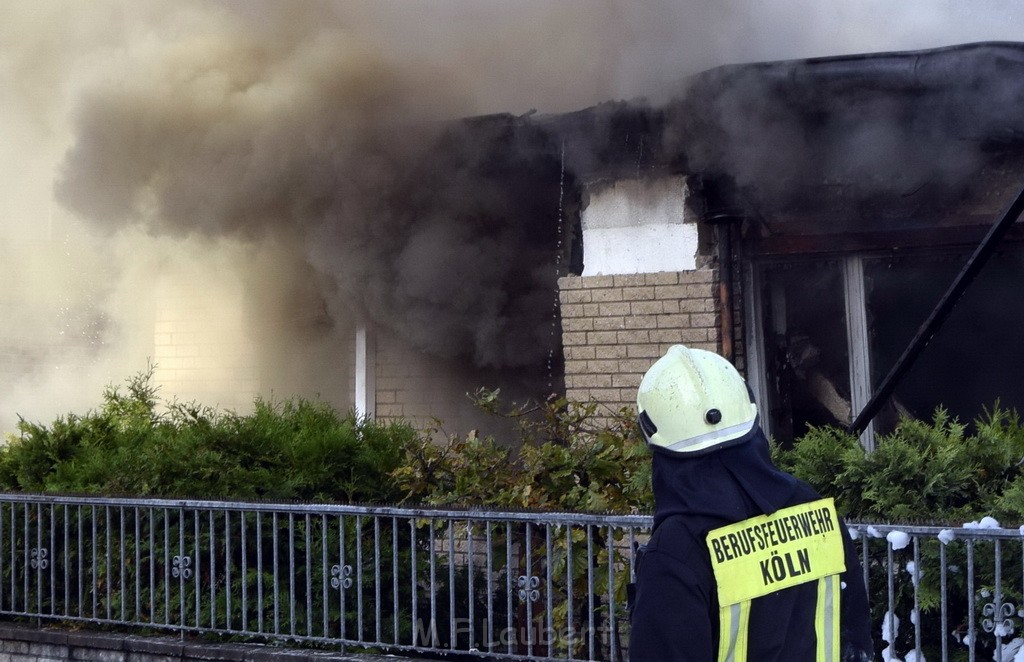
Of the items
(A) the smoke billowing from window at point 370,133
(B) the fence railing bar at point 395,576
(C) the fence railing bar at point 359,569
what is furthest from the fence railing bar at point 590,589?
(A) the smoke billowing from window at point 370,133

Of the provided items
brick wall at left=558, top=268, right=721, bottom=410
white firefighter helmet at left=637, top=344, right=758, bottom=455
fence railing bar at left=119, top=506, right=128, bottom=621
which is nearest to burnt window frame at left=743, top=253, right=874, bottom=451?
brick wall at left=558, top=268, right=721, bottom=410

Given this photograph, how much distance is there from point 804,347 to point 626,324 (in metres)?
1.03

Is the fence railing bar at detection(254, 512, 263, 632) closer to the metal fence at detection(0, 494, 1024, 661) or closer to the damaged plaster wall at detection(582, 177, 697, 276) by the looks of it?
the metal fence at detection(0, 494, 1024, 661)

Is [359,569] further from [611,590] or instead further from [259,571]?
[611,590]

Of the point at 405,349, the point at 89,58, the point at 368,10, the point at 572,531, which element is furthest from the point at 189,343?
the point at 572,531

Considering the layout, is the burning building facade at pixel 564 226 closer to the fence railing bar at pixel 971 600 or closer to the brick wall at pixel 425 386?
the brick wall at pixel 425 386

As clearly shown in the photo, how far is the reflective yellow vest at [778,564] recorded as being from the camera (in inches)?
81.4

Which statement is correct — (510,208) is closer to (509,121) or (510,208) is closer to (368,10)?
(509,121)

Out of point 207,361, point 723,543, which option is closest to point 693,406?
point 723,543

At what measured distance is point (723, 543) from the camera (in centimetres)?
208

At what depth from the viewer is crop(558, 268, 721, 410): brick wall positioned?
20.4 ft

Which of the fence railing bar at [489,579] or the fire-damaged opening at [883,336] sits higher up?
the fire-damaged opening at [883,336]

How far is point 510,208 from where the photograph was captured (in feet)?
22.8

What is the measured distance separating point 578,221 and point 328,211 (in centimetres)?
170
